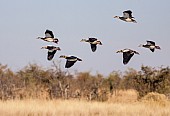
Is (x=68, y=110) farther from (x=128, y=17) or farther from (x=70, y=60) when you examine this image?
(x=128, y=17)

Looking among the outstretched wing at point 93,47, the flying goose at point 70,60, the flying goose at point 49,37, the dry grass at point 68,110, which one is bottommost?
the dry grass at point 68,110

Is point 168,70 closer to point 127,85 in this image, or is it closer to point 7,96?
point 127,85

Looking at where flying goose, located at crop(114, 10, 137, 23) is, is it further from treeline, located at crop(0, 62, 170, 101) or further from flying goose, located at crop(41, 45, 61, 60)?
treeline, located at crop(0, 62, 170, 101)

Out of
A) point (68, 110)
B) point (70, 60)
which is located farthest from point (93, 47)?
point (68, 110)

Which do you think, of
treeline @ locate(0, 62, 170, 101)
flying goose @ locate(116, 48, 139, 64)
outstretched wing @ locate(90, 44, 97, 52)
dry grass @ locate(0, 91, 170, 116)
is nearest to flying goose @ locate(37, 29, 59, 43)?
outstretched wing @ locate(90, 44, 97, 52)

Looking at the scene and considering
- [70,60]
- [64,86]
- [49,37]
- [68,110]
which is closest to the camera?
[49,37]

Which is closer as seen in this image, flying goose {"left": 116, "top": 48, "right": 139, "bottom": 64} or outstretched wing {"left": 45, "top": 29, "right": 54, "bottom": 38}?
flying goose {"left": 116, "top": 48, "right": 139, "bottom": 64}

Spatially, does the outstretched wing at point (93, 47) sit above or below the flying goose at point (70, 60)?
above

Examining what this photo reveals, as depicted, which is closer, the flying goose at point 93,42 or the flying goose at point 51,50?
the flying goose at point 93,42

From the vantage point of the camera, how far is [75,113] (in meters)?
16.5

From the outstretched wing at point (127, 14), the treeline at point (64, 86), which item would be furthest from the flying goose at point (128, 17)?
the treeline at point (64, 86)

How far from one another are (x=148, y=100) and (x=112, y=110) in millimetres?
4014

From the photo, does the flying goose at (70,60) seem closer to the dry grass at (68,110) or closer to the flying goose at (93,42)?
the flying goose at (93,42)

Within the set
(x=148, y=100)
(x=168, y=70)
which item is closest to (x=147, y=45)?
(x=148, y=100)
